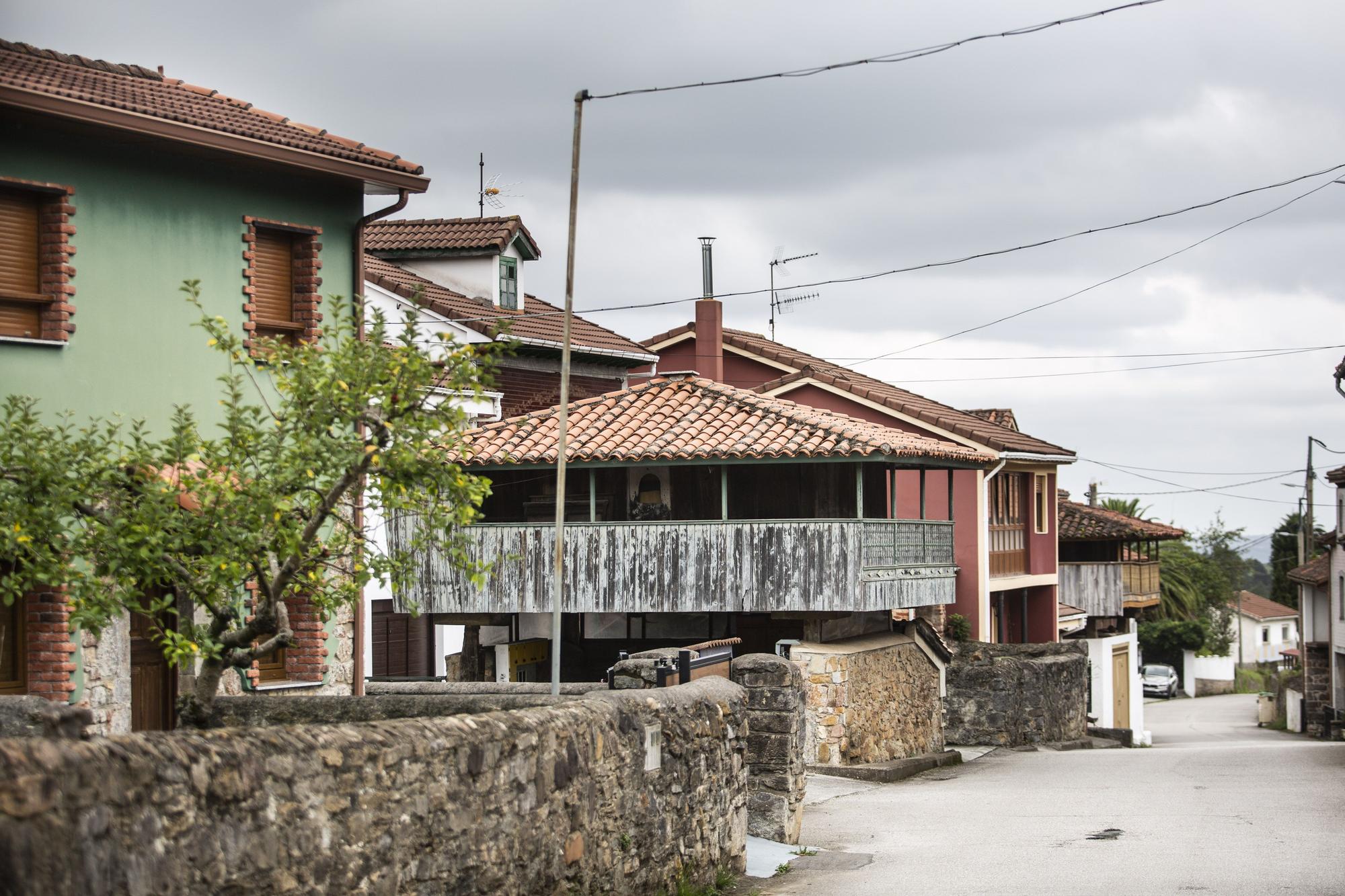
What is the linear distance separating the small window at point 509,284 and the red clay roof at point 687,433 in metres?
4.54

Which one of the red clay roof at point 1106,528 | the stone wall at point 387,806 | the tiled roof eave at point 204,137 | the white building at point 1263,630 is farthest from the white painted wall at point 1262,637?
the stone wall at point 387,806

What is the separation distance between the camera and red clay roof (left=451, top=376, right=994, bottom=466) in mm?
22219

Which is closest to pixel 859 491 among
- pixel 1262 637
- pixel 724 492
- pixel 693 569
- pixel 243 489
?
pixel 724 492

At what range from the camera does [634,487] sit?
24469mm

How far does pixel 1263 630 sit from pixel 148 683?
93.6m

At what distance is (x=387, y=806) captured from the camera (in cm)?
695

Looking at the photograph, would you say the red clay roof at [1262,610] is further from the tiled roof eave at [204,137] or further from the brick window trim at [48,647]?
the brick window trim at [48,647]

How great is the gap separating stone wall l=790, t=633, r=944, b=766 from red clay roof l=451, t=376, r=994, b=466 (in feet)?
10.1

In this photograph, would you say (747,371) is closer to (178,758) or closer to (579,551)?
(579,551)

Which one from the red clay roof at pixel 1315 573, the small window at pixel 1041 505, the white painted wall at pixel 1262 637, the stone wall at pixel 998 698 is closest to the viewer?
the stone wall at pixel 998 698

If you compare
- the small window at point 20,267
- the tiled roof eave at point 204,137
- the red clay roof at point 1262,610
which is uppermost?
the tiled roof eave at point 204,137

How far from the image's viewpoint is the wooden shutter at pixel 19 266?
14516 mm

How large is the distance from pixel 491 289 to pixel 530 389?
218 cm

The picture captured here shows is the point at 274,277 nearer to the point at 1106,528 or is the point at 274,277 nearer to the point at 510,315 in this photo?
the point at 510,315
